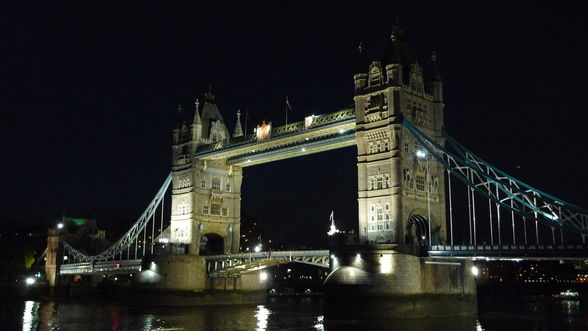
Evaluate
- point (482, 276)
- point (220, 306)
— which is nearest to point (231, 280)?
→ point (220, 306)

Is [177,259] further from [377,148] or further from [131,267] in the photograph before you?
[377,148]

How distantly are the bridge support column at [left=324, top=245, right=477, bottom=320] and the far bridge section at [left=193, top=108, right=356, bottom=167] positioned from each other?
11.3m

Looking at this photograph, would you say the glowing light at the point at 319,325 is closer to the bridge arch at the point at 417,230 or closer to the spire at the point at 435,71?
the bridge arch at the point at 417,230

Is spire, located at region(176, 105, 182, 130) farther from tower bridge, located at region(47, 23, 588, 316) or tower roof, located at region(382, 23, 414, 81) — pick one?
tower roof, located at region(382, 23, 414, 81)

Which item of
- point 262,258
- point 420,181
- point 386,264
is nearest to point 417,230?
point 420,181

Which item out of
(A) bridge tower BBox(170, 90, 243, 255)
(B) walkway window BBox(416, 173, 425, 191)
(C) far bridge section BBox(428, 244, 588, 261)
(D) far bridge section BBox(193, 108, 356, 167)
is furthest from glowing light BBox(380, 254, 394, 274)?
(A) bridge tower BBox(170, 90, 243, 255)

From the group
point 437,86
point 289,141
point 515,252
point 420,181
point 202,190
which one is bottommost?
point 515,252

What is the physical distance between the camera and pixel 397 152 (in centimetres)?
4391

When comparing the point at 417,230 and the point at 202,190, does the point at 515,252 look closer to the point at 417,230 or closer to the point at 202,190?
the point at 417,230

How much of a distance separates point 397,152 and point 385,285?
9.35m

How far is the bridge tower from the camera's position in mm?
62938

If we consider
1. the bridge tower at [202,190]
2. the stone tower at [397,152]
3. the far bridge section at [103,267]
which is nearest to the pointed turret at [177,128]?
the bridge tower at [202,190]

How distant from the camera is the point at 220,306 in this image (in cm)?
5934

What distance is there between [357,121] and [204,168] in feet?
71.2
